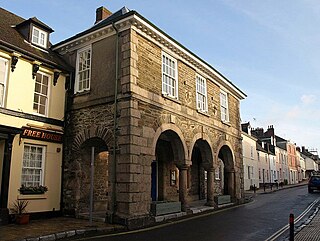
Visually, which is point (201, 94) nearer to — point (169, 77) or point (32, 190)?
point (169, 77)

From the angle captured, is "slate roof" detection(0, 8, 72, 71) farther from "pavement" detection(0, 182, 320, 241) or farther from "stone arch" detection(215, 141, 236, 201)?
"stone arch" detection(215, 141, 236, 201)

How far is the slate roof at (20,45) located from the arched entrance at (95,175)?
3721 mm

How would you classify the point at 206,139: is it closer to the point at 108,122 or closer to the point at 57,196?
the point at 108,122

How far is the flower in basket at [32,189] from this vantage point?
11.8m

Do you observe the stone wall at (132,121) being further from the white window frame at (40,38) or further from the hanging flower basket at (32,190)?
the white window frame at (40,38)

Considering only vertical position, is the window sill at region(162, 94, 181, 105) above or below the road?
above

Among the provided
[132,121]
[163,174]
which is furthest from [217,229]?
[163,174]

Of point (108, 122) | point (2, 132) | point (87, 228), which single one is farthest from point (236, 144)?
point (2, 132)

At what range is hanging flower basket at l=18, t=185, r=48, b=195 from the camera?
38.8 feet

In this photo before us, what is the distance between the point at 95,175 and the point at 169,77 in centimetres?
577

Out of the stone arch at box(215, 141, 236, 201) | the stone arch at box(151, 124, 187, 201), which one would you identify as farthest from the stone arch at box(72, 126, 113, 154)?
the stone arch at box(215, 141, 236, 201)

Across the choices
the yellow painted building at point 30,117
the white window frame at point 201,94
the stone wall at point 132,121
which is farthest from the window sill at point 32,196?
the white window frame at point 201,94

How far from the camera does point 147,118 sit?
12766 mm

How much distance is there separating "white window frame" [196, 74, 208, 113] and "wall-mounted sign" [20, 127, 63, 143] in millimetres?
7352
